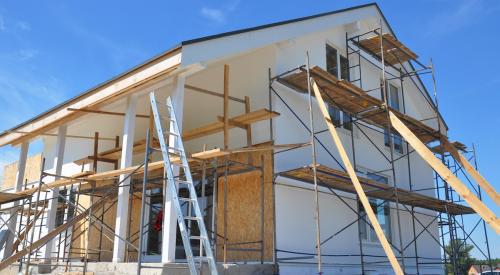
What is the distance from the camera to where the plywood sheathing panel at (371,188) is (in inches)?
391

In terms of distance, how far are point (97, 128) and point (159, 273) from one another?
8.04 m

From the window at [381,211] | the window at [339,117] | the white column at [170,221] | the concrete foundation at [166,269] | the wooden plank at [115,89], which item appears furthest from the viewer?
the window at [381,211]

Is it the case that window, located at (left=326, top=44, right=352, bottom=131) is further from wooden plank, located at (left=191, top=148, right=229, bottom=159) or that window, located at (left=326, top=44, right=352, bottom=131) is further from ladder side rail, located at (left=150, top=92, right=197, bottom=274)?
ladder side rail, located at (left=150, top=92, right=197, bottom=274)

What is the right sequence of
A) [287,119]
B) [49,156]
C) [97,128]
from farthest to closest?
1. [49,156]
2. [97,128]
3. [287,119]

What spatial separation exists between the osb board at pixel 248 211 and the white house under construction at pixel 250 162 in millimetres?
32

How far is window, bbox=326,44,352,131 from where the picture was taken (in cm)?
1330

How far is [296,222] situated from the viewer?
10.4 meters

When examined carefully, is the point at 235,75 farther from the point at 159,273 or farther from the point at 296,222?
the point at 159,273

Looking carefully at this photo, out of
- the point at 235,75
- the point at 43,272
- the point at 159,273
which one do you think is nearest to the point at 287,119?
the point at 235,75

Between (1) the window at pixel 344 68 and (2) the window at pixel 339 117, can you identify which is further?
(1) the window at pixel 344 68

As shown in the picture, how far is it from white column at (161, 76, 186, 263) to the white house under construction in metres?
0.02

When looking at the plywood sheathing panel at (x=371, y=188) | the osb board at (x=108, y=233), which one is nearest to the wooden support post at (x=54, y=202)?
the osb board at (x=108, y=233)

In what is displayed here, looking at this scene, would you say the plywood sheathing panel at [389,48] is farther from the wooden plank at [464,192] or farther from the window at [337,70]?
the wooden plank at [464,192]

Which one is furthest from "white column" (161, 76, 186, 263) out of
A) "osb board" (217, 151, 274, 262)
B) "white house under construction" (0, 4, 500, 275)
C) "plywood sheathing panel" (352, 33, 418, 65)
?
"plywood sheathing panel" (352, 33, 418, 65)
